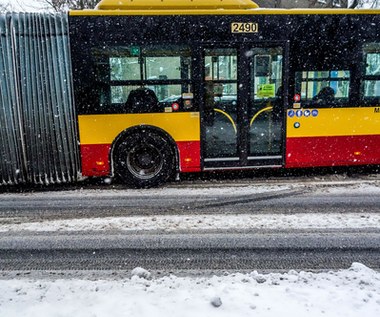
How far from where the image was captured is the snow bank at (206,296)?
10.3ft

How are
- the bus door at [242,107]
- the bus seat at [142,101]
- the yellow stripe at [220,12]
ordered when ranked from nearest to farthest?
the yellow stripe at [220,12]
the bus seat at [142,101]
the bus door at [242,107]

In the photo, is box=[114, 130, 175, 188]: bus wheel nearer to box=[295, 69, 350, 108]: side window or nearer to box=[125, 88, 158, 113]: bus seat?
box=[125, 88, 158, 113]: bus seat

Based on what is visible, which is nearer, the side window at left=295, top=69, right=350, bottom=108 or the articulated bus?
the articulated bus

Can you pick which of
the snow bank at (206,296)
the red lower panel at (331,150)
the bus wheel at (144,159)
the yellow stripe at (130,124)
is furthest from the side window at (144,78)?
the snow bank at (206,296)

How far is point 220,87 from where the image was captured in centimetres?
755

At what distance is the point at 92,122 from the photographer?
288 inches

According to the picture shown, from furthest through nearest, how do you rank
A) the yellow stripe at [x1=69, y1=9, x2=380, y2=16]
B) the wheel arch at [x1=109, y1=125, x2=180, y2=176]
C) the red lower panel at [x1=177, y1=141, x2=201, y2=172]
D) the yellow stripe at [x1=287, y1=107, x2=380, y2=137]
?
1. the yellow stripe at [x1=287, y1=107, x2=380, y2=137]
2. the red lower panel at [x1=177, y1=141, x2=201, y2=172]
3. the wheel arch at [x1=109, y1=125, x2=180, y2=176]
4. the yellow stripe at [x1=69, y1=9, x2=380, y2=16]

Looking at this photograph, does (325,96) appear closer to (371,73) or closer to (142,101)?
(371,73)

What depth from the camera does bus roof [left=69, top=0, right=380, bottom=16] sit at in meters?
7.30

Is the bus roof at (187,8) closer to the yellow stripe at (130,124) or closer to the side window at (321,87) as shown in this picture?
the side window at (321,87)

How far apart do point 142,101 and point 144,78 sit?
16.1 inches

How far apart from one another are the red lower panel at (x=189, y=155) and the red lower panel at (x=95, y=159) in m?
1.35

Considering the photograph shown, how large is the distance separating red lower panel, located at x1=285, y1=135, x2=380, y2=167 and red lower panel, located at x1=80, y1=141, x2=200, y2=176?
181cm

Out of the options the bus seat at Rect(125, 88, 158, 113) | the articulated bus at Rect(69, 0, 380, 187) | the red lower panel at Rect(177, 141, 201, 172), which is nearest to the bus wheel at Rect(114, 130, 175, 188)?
the articulated bus at Rect(69, 0, 380, 187)
